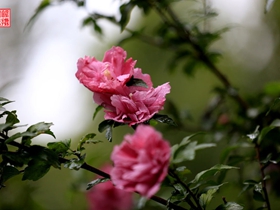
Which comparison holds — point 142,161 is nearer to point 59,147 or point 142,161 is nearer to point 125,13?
point 59,147

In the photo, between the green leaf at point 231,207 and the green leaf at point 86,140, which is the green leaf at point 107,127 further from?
the green leaf at point 231,207

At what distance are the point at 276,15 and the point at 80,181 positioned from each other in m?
1.26

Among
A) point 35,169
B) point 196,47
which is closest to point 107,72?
point 35,169

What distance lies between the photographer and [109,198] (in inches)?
41.0

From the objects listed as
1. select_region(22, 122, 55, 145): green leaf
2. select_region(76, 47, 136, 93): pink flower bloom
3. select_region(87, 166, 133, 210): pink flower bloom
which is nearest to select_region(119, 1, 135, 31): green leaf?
select_region(76, 47, 136, 93): pink flower bloom

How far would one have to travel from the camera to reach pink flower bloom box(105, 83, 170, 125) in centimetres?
47

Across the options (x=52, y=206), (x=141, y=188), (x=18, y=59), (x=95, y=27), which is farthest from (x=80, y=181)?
(x=18, y=59)

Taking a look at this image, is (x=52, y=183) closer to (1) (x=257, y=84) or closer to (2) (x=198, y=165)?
(2) (x=198, y=165)

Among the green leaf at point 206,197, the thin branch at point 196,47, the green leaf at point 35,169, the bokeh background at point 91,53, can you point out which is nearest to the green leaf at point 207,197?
the green leaf at point 206,197

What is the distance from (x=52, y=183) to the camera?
164 centimetres

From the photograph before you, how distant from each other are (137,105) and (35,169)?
6.1 inches

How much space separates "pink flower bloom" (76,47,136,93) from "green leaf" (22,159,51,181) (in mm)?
116

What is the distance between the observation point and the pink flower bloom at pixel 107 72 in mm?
486

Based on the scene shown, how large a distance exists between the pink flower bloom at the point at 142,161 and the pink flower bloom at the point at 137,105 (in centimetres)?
9
